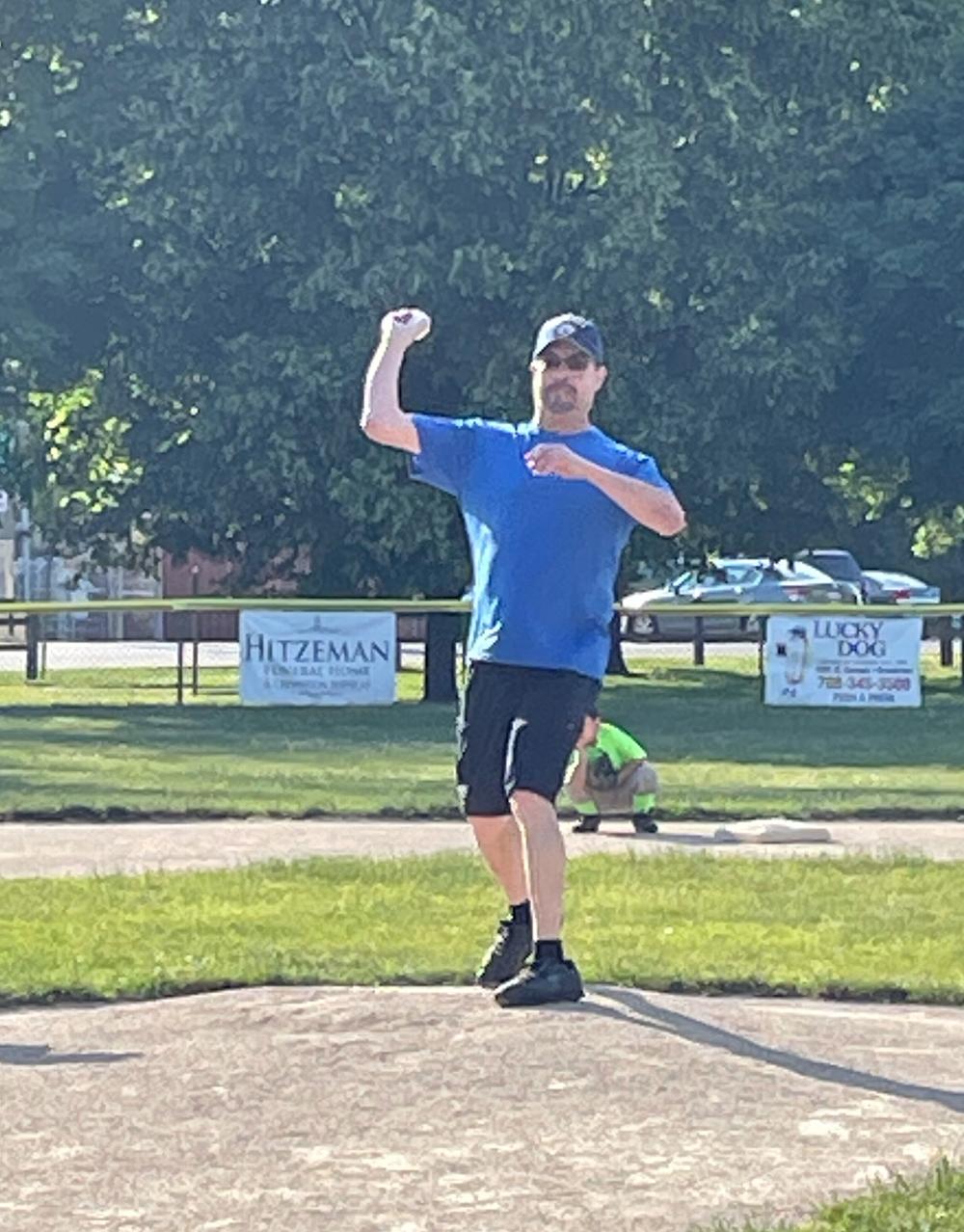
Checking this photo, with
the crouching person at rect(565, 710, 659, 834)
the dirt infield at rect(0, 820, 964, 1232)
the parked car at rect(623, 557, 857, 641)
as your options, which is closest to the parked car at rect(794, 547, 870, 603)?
the parked car at rect(623, 557, 857, 641)

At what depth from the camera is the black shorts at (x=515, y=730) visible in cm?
787

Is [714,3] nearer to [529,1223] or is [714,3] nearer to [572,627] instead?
[572,627]

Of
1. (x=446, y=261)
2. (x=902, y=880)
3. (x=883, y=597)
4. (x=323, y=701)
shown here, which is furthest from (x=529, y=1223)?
(x=883, y=597)

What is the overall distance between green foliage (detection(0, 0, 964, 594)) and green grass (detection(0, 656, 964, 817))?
2800 millimetres

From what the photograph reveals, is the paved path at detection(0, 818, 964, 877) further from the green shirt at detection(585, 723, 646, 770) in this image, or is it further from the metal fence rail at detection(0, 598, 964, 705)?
the metal fence rail at detection(0, 598, 964, 705)

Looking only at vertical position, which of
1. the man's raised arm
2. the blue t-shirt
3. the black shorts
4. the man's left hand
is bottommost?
the black shorts

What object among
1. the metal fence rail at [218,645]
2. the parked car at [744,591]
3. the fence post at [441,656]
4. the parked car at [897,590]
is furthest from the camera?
the parked car at [897,590]

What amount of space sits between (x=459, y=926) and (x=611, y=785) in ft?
15.2

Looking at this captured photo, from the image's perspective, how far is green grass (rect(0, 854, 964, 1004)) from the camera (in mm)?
8602

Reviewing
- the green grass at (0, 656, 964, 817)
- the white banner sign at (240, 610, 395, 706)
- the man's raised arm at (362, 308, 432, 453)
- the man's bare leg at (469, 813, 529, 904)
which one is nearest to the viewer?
the man's raised arm at (362, 308, 432, 453)

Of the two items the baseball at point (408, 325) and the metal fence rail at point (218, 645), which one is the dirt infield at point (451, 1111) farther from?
the metal fence rail at point (218, 645)

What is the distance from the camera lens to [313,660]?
92.3 ft

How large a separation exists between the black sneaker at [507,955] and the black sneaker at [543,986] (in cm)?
42

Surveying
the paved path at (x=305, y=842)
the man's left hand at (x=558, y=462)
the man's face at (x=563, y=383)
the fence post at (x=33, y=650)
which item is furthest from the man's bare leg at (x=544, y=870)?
the fence post at (x=33, y=650)
